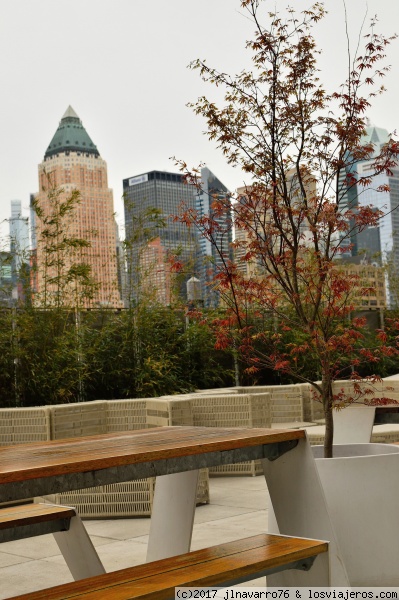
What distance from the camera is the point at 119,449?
2.41m

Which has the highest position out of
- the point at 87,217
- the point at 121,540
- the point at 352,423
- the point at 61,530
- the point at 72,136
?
the point at 72,136

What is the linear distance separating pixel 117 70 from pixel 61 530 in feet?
28.1

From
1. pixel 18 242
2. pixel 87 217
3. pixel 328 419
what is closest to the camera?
pixel 328 419

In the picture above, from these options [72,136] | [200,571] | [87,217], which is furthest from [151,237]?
[200,571]

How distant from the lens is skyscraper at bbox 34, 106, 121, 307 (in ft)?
23.6

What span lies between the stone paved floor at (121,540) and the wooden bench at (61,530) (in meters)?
0.57

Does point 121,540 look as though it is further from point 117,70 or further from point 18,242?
point 117,70

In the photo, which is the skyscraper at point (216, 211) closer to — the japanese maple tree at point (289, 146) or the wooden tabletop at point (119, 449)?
the japanese maple tree at point (289, 146)

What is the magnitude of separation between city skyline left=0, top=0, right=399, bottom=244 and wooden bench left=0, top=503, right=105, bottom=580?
499 centimetres

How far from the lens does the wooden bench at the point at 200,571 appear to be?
2.15m

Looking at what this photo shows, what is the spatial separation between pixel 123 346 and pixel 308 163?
3.41 m

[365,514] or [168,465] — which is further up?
[168,465]

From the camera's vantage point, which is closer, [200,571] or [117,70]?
[200,571]

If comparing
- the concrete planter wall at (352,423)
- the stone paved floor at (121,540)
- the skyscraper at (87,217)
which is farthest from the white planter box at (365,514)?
the skyscraper at (87,217)
